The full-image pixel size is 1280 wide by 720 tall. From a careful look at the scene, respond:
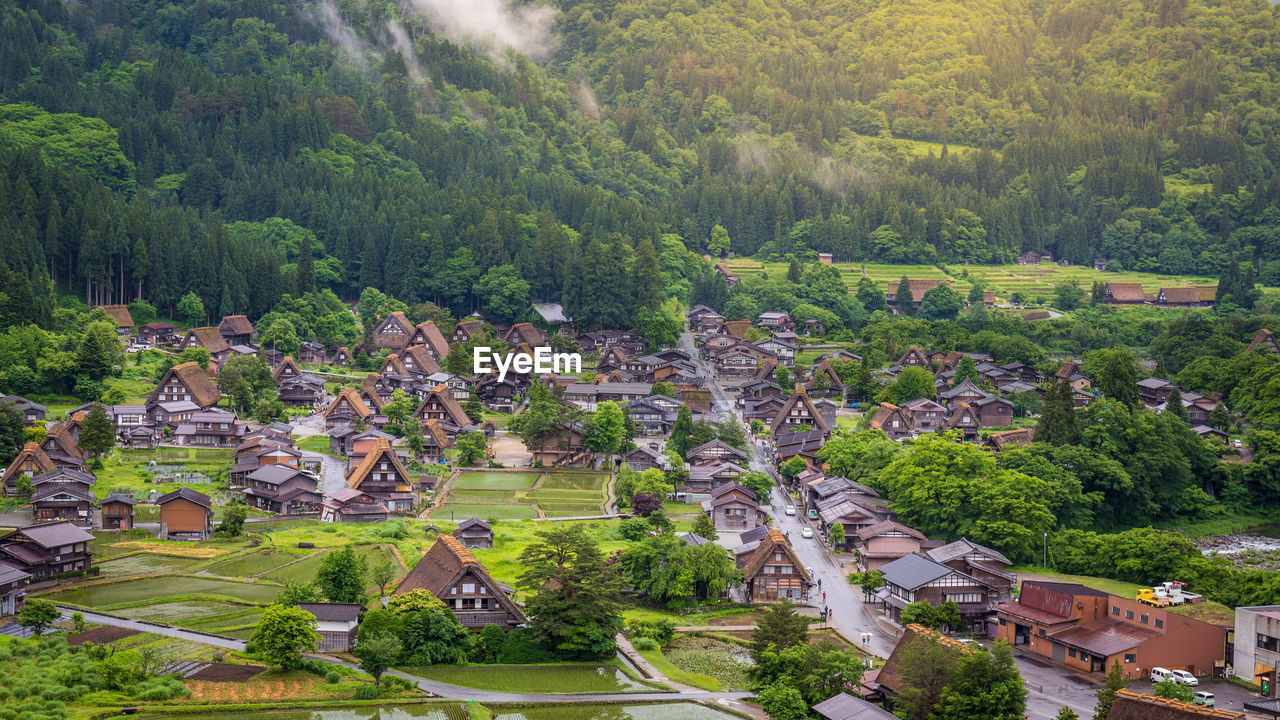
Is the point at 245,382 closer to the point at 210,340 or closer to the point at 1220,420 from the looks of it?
the point at 210,340

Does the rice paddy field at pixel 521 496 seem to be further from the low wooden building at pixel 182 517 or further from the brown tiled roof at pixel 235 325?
the brown tiled roof at pixel 235 325

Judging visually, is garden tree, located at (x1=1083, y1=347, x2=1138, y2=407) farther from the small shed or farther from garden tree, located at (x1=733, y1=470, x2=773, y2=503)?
the small shed

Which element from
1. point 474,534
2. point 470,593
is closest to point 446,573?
point 470,593

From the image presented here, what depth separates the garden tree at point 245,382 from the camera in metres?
69.4

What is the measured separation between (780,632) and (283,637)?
46.2 ft

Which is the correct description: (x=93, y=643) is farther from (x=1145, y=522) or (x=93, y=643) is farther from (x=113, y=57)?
(x=113, y=57)

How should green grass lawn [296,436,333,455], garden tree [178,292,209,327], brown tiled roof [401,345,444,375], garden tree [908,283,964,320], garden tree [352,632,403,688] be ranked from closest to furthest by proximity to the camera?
garden tree [352,632,403,688], green grass lawn [296,436,333,455], brown tiled roof [401,345,444,375], garden tree [178,292,209,327], garden tree [908,283,964,320]

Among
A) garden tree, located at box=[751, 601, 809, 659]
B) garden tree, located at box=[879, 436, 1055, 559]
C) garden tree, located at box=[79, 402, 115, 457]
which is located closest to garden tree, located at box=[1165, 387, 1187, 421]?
garden tree, located at box=[879, 436, 1055, 559]

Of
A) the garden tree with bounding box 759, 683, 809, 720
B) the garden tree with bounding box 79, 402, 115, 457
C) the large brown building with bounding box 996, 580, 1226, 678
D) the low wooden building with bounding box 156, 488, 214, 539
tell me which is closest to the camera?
the garden tree with bounding box 759, 683, 809, 720

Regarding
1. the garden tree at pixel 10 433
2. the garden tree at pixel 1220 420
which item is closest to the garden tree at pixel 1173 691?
the garden tree at pixel 1220 420

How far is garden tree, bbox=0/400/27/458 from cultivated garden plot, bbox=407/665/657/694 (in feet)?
100

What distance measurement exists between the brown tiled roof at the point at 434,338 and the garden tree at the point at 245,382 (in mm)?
12155

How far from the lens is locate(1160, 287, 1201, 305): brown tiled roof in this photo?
109625mm

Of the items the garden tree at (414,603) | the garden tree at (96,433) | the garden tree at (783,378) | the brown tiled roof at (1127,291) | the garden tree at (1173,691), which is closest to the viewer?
the garden tree at (1173,691)
